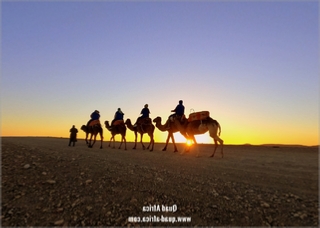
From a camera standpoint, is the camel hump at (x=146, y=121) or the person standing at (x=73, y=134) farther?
the person standing at (x=73, y=134)

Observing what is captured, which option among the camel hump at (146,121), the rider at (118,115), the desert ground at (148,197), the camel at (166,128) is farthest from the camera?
the rider at (118,115)

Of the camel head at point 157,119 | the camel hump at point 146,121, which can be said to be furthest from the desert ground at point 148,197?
the camel hump at point 146,121

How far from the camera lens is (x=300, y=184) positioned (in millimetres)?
6465

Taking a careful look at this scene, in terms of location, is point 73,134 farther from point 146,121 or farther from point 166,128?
point 166,128

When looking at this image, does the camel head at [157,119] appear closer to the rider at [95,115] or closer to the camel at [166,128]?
the camel at [166,128]

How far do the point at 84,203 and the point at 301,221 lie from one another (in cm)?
447

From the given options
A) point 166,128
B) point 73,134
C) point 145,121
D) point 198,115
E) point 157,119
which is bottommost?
point 73,134

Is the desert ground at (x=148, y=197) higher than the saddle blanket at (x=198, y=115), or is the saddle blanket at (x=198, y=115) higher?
the saddle blanket at (x=198, y=115)

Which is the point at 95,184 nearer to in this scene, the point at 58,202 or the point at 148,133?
the point at 58,202

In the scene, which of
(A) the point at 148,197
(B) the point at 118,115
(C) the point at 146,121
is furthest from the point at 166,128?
(A) the point at 148,197

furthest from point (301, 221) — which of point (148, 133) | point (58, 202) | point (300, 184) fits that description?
point (148, 133)

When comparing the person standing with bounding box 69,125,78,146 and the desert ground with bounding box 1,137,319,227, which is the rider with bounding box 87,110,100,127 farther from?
the desert ground with bounding box 1,137,319,227

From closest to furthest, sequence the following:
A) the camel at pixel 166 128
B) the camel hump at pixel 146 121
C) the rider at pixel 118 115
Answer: the camel at pixel 166 128
the camel hump at pixel 146 121
the rider at pixel 118 115

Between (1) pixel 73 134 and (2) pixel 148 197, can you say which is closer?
(2) pixel 148 197
